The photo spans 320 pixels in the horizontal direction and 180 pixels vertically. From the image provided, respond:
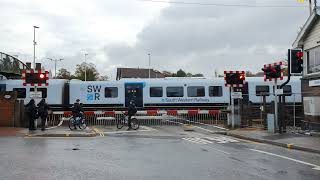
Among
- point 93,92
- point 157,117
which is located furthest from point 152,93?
point 157,117

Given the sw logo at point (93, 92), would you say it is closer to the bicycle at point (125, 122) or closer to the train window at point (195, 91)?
the train window at point (195, 91)

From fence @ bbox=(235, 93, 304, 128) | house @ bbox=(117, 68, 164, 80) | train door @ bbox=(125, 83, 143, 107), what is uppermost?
house @ bbox=(117, 68, 164, 80)

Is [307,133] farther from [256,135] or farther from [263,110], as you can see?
[263,110]

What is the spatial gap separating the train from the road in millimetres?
19016

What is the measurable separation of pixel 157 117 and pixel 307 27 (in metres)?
12.2

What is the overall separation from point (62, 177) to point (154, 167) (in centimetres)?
254

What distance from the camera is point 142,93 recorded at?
36.9 m

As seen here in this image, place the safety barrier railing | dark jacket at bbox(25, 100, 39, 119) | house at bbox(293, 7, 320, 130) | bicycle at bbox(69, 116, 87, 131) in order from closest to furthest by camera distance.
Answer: house at bbox(293, 7, 320, 130) → dark jacket at bbox(25, 100, 39, 119) → bicycle at bbox(69, 116, 87, 131) → the safety barrier railing

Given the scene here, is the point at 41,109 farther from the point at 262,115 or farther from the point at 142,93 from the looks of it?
the point at 142,93

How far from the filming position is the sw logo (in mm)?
37000

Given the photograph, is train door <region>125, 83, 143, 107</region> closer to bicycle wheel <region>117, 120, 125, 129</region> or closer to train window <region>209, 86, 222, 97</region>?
train window <region>209, 86, 222, 97</region>

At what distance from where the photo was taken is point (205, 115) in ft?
109

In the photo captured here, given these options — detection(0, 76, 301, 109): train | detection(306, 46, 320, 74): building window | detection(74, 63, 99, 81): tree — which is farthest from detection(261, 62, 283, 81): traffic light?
detection(74, 63, 99, 81): tree

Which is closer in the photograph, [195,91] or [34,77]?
[34,77]
